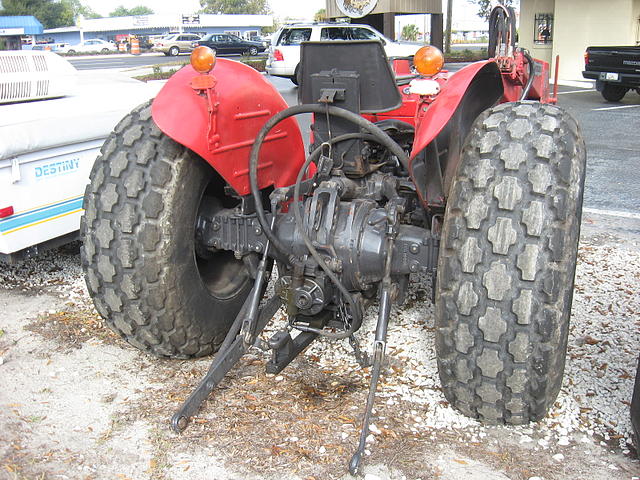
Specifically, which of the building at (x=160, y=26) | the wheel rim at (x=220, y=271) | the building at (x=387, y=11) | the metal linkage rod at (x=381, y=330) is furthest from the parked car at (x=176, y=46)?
the metal linkage rod at (x=381, y=330)

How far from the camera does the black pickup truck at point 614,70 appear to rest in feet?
46.7

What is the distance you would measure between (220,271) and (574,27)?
2061 centimetres

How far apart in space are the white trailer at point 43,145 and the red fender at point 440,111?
8.57ft

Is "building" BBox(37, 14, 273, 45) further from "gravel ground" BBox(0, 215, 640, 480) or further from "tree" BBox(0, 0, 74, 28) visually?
"gravel ground" BBox(0, 215, 640, 480)

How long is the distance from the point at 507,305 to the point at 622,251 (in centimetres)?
322

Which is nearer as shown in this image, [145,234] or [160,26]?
[145,234]

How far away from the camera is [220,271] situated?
12.8 feet

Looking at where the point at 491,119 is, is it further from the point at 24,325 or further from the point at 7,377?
the point at 24,325

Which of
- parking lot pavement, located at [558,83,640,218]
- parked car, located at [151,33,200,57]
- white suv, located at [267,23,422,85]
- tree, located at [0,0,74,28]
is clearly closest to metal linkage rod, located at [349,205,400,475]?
parking lot pavement, located at [558,83,640,218]

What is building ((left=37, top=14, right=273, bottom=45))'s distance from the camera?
7869 cm

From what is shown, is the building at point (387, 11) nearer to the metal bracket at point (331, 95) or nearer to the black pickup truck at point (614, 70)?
the black pickup truck at point (614, 70)

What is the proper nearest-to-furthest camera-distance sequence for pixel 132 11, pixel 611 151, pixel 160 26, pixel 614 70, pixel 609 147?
pixel 611 151 < pixel 609 147 < pixel 614 70 < pixel 160 26 < pixel 132 11

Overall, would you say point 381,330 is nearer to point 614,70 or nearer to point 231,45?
point 614,70

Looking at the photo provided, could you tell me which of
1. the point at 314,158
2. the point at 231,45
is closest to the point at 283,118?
the point at 314,158
